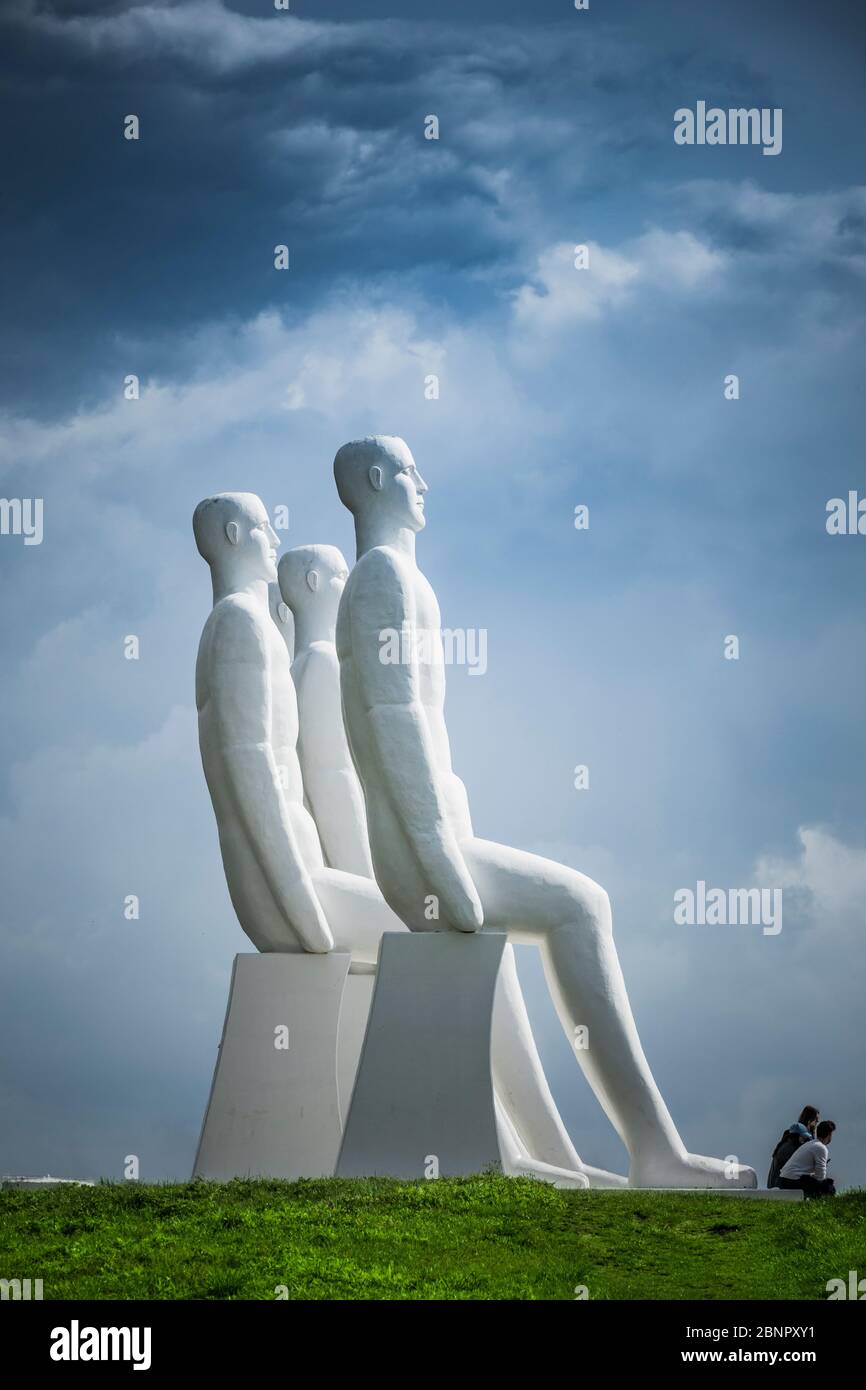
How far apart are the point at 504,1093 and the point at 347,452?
5.53 meters

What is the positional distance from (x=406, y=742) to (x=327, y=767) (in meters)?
4.64

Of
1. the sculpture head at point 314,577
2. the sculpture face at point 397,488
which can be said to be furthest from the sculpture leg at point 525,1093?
the sculpture head at point 314,577

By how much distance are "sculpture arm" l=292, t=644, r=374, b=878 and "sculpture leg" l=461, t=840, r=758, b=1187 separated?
13.6 feet

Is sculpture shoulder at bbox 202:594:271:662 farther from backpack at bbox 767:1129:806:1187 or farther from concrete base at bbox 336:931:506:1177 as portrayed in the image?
backpack at bbox 767:1129:806:1187

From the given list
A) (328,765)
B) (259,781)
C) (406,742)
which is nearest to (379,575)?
(406,742)

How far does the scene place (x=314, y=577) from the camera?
1981cm

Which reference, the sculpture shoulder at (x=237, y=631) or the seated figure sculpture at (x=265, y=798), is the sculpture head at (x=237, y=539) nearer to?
the seated figure sculpture at (x=265, y=798)

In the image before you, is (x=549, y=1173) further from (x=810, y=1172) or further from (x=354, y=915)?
Result: (x=354, y=915)

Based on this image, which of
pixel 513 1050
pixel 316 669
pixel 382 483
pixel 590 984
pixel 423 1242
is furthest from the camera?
pixel 316 669

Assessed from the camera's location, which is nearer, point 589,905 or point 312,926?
point 589,905

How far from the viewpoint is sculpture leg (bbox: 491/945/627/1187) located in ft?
56.0

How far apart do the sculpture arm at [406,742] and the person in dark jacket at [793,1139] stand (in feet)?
9.97
